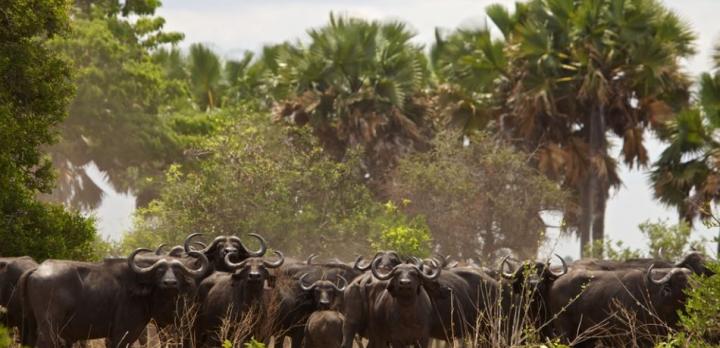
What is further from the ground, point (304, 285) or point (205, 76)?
point (205, 76)

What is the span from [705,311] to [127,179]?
4336 centimetres

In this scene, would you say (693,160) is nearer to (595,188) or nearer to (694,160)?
(694,160)

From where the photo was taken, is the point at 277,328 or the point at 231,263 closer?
the point at 277,328

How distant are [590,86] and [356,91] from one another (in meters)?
7.22

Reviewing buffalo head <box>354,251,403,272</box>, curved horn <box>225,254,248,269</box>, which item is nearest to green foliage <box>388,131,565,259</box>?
buffalo head <box>354,251,403,272</box>

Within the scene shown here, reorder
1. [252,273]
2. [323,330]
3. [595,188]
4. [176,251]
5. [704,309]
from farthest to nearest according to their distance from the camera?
[595,188]
[176,251]
[323,330]
[252,273]
[704,309]

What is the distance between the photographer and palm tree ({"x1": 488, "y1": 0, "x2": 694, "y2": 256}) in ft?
143

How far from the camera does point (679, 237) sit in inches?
1501

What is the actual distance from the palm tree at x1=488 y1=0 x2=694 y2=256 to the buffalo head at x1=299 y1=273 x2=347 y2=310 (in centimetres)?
2370

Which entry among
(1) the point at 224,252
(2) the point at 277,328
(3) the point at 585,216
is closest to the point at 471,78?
(3) the point at 585,216

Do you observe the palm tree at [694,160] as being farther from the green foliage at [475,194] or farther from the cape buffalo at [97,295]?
the cape buffalo at [97,295]

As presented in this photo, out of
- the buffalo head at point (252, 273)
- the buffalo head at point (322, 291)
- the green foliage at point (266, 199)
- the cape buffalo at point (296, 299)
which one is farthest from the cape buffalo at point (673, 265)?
the green foliage at point (266, 199)

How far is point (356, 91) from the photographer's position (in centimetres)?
4606

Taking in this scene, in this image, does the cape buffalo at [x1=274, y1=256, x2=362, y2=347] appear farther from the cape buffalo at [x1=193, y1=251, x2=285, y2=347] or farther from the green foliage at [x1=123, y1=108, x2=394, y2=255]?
the green foliage at [x1=123, y1=108, x2=394, y2=255]
